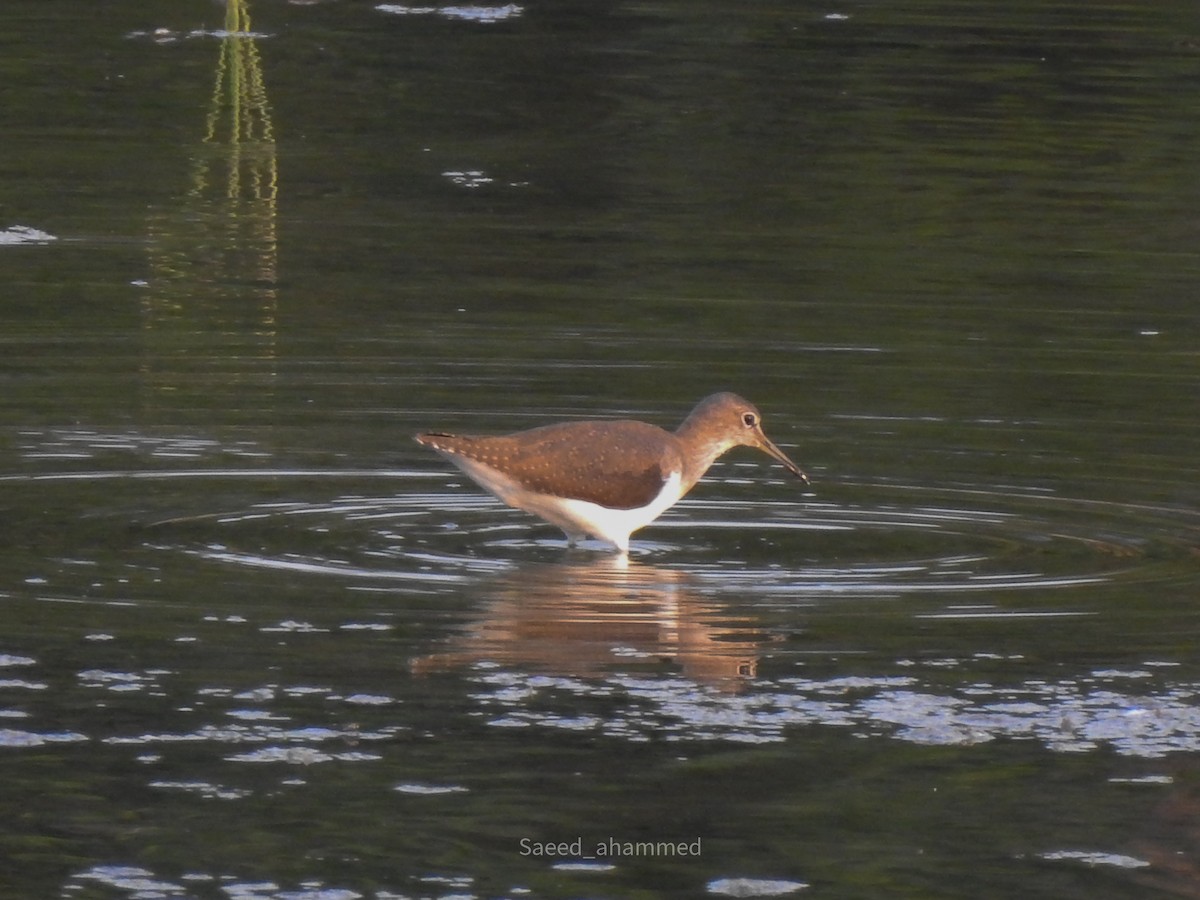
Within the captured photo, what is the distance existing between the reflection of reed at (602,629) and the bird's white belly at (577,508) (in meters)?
0.36

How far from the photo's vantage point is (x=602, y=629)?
8320 millimetres

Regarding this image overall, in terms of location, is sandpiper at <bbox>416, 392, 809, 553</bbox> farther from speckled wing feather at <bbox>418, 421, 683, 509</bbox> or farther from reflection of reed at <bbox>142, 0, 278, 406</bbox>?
reflection of reed at <bbox>142, 0, 278, 406</bbox>

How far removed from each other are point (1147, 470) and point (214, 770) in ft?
17.1

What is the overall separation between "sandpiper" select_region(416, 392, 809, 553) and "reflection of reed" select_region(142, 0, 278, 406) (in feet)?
8.07

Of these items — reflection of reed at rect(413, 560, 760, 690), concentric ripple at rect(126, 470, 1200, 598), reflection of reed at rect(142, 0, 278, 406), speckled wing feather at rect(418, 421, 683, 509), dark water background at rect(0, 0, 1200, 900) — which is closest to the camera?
dark water background at rect(0, 0, 1200, 900)

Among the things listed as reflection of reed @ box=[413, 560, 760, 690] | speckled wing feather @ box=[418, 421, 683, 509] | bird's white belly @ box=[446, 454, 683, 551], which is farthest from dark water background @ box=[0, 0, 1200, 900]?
speckled wing feather @ box=[418, 421, 683, 509]

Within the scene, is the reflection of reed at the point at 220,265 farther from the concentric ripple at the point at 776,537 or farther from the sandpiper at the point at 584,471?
the sandpiper at the point at 584,471

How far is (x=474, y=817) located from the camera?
655cm

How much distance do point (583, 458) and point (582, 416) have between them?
1.95 meters

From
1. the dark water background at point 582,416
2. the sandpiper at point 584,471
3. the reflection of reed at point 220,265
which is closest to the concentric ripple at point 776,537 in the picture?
the dark water background at point 582,416

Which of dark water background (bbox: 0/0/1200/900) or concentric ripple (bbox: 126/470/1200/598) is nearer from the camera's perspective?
dark water background (bbox: 0/0/1200/900)

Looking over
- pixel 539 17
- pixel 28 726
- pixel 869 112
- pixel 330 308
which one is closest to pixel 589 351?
pixel 330 308

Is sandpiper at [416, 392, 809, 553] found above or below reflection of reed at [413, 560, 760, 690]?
above

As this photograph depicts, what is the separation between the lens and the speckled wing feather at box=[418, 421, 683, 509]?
9.54 meters
